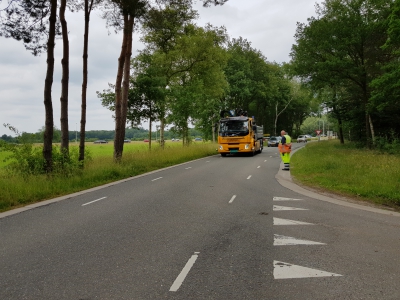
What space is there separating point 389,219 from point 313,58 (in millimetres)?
22977

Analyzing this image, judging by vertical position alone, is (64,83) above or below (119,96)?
above

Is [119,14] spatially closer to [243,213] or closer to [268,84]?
[243,213]

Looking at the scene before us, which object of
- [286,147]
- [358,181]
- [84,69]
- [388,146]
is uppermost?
[84,69]

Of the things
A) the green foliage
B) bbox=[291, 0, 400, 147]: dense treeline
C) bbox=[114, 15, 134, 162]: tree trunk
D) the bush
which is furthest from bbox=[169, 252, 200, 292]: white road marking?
the bush

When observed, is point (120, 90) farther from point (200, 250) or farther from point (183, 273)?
point (183, 273)

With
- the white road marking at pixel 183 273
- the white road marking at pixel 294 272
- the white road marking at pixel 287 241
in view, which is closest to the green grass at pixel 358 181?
the white road marking at pixel 287 241

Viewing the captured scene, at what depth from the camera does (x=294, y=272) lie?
14.6 ft

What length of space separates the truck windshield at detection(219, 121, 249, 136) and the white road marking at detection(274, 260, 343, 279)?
921 inches

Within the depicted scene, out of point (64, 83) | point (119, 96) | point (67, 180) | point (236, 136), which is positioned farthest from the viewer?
point (236, 136)

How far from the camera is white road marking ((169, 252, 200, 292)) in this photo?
4035 millimetres

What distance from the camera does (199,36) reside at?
1260 inches

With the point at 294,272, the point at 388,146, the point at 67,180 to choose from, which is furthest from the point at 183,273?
the point at 388,146

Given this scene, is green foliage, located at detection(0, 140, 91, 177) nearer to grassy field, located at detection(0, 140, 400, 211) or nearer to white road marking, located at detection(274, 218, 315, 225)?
grassy field, located at detection(0, 140, 400, 211)

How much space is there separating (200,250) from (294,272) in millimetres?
1520
